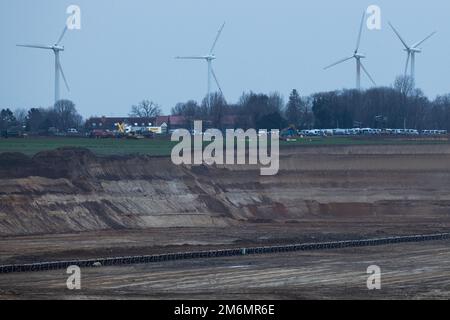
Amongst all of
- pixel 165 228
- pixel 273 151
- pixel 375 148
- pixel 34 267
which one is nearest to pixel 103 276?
pixel 34 267

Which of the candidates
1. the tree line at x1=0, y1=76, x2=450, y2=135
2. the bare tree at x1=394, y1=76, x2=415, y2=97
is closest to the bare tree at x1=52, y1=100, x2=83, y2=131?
the tree line at x1=0, y1=76, x2=450, y2=135

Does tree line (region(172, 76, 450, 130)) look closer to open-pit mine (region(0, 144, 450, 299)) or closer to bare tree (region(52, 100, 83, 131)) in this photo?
bare tree (region(52, 100, 83, 131))

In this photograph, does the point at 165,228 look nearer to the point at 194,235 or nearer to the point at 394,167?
the point at 194,235

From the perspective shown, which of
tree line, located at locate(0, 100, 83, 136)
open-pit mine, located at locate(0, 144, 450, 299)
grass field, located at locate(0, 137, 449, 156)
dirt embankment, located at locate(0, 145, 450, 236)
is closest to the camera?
open-pit mine, located at locate(0, 144, 450, 299)

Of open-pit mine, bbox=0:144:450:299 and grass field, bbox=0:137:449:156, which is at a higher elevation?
grass field, bbox=0:137:449:156

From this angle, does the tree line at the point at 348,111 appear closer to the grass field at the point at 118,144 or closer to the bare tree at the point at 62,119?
the bare tree at the point at 62,119

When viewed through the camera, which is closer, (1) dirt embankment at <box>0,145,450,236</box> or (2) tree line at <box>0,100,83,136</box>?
(1) dirt embankment at <box>0,145,450,236</box>

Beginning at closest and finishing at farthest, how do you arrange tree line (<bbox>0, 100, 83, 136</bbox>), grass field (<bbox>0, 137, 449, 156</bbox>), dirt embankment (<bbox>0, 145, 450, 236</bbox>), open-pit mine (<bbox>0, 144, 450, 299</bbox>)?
open-pit mine (<bbox>0, 144, 450, 299</bbox>) → dirt embankment (<bbox>0, 145, 450, 236</bbox>) → grass field (<bbox>0, 137, 449, 156</bbox>) → tree line (<bbox>0, 100, 83, 136</bbox>)

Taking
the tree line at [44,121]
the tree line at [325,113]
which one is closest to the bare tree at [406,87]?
the tree line at [325,113]

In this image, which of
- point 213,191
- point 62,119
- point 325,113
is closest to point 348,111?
point 325,113
